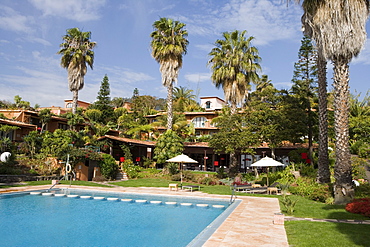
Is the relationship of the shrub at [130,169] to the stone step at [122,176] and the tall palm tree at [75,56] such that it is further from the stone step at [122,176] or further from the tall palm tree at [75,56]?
the tall palm tree at [75,56]

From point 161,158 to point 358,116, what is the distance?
66.9ft

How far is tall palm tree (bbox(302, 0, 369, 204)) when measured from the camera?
511 inches

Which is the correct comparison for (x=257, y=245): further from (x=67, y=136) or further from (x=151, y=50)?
(x=151, y=50)

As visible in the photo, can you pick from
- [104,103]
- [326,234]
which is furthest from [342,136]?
[104,103]

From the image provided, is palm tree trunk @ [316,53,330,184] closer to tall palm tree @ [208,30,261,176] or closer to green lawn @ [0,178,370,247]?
green lawn @ [0,178,370,247]

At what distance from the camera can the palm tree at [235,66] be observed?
90.5 ft

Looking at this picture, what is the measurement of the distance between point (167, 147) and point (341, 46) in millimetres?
18429

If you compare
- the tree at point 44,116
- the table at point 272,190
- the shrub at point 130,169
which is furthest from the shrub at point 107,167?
the table at point 272,190

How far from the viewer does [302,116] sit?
24.6 meters

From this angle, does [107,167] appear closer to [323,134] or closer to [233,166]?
[233,166]

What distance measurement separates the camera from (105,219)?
38.3ft

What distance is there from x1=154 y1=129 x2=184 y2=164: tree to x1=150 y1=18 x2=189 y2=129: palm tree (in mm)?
2014

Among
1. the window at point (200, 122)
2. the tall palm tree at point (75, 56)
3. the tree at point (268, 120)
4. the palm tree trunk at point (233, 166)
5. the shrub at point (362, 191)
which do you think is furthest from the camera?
the window at point (200, 122)

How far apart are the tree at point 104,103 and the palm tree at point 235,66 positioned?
1085 inches
